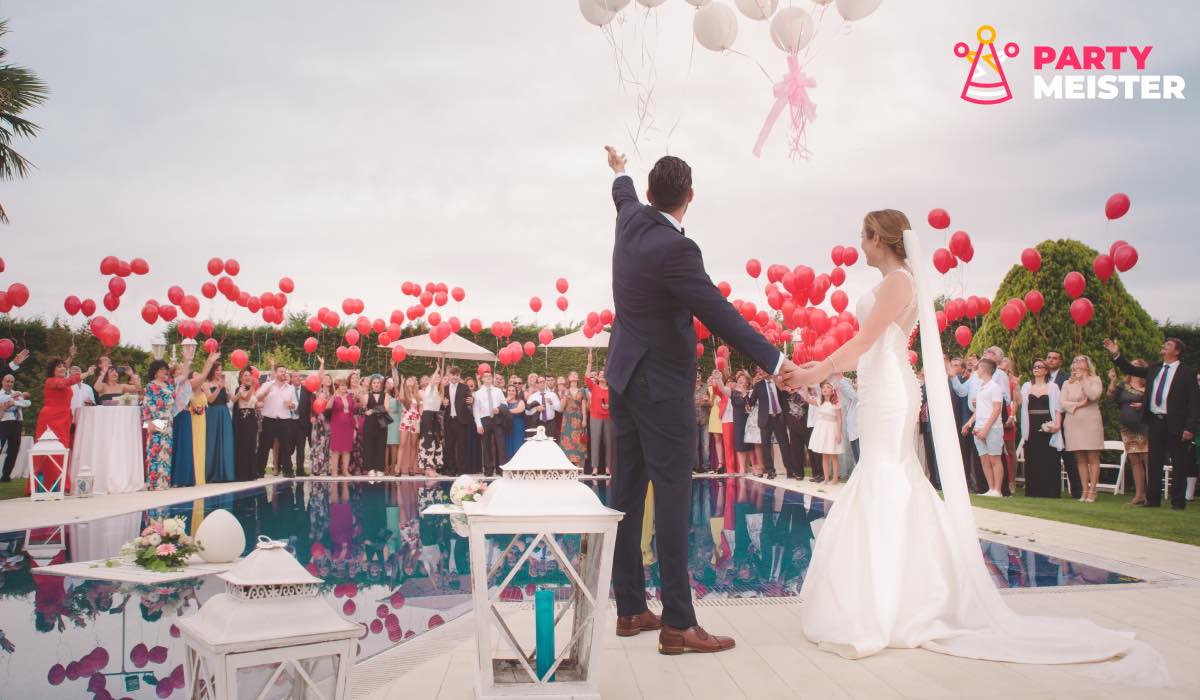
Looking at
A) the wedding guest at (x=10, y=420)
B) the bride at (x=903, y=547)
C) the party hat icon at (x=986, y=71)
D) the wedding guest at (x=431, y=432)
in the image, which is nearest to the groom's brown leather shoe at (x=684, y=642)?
the bride at (x=903, y=547)

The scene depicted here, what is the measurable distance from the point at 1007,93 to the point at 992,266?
422 cm

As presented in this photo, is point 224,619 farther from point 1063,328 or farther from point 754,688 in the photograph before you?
point 1063,328

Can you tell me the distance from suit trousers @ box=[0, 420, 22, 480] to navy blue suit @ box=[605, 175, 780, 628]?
44.6 feet

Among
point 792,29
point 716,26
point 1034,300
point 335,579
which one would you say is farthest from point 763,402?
point 335,579

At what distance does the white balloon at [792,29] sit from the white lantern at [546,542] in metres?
5.24

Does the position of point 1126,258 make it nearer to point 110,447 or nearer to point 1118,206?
point 1118,206

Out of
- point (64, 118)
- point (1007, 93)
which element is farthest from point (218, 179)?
point (1007, 93)

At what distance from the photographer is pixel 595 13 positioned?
6379 millimetres

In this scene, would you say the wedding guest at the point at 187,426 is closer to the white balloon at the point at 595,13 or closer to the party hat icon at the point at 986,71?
the white balloon at the point at 595,13

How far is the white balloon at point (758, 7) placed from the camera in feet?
21.1

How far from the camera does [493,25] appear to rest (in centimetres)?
1073

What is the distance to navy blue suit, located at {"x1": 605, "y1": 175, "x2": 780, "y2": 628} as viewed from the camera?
120 inches

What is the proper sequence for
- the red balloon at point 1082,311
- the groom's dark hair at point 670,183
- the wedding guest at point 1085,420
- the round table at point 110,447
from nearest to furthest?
the groom's dark hair at point 670,183
the wedding guest at point 1085,420
the red balloon at point 1082,311
the round table at point 110,447

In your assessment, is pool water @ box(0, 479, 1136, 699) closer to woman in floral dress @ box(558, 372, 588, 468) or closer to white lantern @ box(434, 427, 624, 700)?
white lantern @ box(434, 427, 624, 700)
